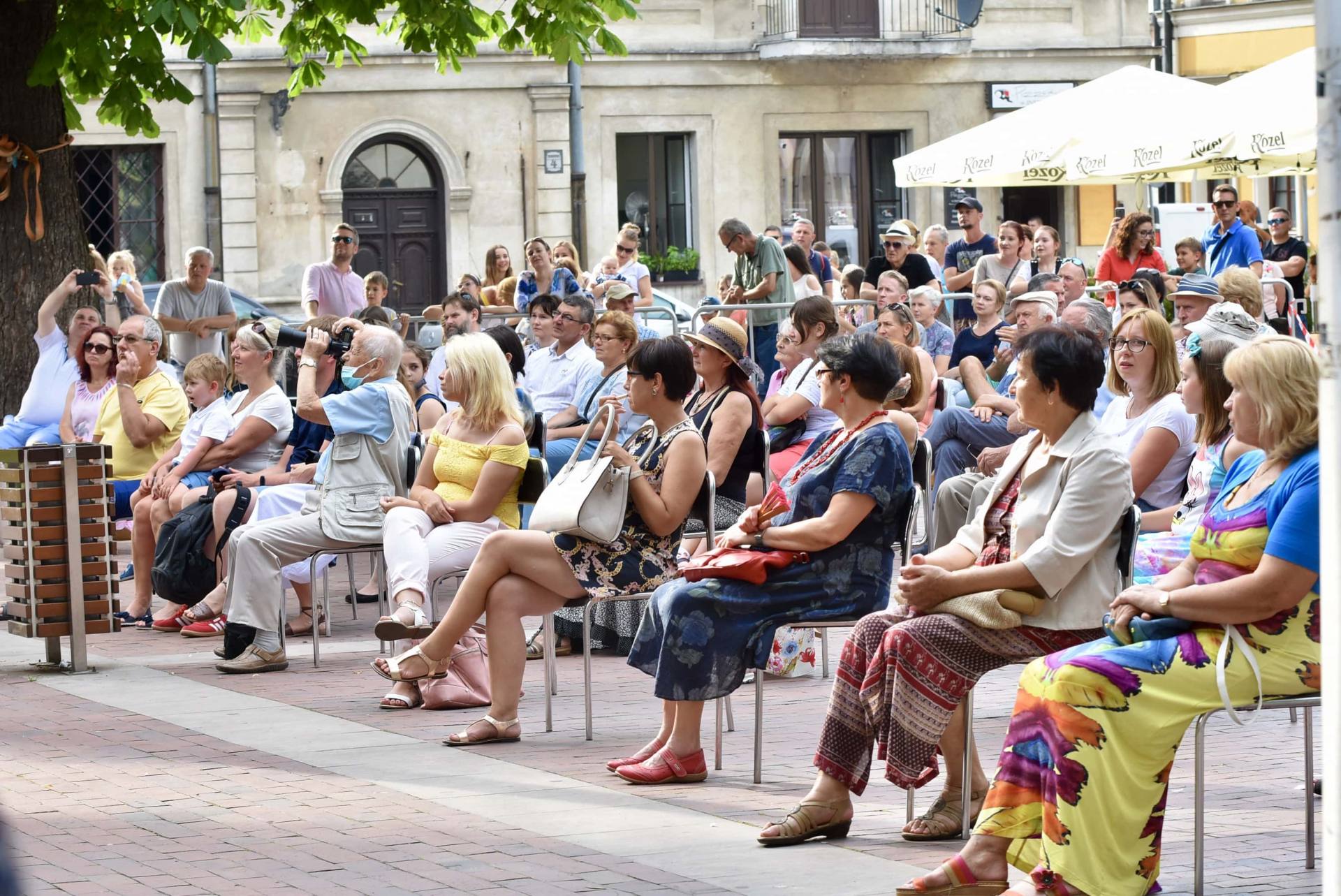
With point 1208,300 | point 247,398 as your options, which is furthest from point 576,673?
point 1208,300

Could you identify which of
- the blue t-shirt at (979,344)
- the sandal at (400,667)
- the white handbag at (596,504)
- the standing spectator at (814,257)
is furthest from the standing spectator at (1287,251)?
the white handbag at (596,504)

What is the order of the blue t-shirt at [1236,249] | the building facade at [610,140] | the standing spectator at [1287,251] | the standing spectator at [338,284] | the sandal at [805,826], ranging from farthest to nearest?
the building facade at [610,140] < the standing spectator at [1287,251] < the standing spectator at [338,284] < the blue t-shirt at [1236,249] < the sandal at [805,826]

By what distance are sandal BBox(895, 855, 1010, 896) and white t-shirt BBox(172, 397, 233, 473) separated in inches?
245

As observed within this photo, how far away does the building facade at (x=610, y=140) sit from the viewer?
29.1 meters

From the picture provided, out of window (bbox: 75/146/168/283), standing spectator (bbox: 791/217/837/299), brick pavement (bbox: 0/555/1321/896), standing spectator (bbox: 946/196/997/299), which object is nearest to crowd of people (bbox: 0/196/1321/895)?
brick pavement (bbox: 0/555/1321/896)

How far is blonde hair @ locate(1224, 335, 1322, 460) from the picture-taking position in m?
5.12

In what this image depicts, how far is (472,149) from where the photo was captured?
30141 millimetres

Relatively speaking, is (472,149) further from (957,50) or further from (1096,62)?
(1096,62)

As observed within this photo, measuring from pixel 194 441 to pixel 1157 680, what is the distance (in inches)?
272

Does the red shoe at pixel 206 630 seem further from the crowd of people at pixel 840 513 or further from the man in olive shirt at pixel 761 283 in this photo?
the man in olive shirt at pixel 761 283

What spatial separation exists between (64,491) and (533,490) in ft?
7.00

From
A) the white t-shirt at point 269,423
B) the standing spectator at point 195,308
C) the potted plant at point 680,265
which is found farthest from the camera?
the potted plant at point 680,265

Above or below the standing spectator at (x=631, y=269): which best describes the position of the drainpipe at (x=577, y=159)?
above

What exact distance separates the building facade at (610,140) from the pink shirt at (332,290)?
10624mm
